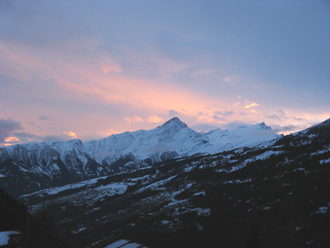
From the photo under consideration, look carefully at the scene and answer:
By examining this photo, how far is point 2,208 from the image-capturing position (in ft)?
295

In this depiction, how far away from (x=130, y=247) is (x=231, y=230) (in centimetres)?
16901

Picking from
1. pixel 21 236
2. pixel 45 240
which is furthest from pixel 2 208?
pixel 21 236

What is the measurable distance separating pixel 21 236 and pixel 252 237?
2278 inches

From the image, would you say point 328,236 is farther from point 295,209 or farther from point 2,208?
point 2,208

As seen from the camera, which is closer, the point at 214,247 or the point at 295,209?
the point at 214,247

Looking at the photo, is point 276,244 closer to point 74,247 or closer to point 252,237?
point 252,237

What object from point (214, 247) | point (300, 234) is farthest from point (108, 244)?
point (300, 234)

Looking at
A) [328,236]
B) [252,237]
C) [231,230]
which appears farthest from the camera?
[231,230]

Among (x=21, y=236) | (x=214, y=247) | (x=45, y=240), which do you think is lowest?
(x=214, y=247)

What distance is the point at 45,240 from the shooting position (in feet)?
260

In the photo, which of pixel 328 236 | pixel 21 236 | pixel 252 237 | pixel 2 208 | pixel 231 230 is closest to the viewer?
pixel 21 236

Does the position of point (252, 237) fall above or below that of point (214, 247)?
above

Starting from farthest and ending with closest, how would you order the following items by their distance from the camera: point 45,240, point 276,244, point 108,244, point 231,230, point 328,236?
point 231,230
point 276,244
point 328,236
point 45,240
point 108,244

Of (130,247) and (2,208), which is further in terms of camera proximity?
(2,208)
